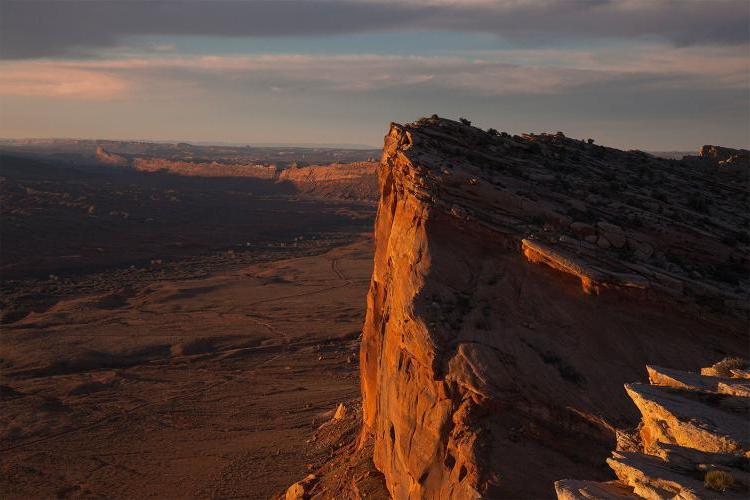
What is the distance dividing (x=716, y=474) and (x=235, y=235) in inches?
2945

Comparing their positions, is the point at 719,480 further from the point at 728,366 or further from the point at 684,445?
the point at 728,366

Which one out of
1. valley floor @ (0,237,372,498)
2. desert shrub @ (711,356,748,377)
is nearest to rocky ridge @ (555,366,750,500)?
desert shrub @ (711,356,748,377)

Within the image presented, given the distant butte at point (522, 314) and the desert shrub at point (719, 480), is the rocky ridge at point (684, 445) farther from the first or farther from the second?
the distant butte at point (522, 314)

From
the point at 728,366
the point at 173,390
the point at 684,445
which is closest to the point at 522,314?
the point at 728,366

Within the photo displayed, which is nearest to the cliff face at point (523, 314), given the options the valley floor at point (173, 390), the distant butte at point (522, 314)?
the distant butte at point (522, 314)

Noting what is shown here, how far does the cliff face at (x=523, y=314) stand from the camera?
34.6ft

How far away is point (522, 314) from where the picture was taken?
1195 cm

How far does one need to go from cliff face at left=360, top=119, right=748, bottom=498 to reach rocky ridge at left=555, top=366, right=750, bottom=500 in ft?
7.57

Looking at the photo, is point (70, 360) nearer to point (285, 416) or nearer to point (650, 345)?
point (285, 416)

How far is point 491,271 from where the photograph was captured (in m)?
12.8

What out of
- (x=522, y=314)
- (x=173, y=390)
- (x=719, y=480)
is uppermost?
(x=522, y=314)

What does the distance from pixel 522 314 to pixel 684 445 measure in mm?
4919

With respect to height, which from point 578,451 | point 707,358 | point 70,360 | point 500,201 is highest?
point 500,201

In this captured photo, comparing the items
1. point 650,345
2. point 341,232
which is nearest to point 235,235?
point 341,232
